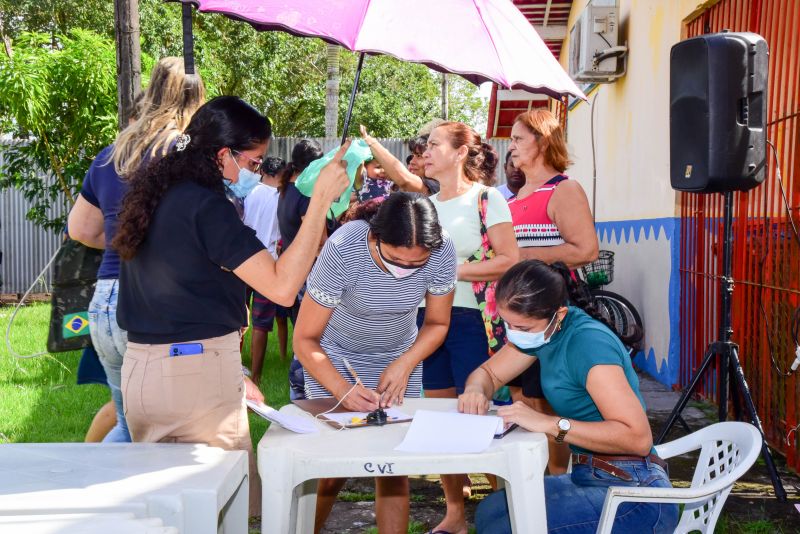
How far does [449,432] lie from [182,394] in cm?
78

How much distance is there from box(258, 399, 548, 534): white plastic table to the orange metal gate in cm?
285

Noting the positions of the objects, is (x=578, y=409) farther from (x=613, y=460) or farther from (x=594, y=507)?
Result: (x=594, y=507)

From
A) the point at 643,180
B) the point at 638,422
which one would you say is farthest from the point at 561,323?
the point at 643,180

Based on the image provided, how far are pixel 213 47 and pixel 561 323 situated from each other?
68.5 feet

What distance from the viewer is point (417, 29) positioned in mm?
2838

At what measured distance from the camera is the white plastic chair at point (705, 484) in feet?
7.73

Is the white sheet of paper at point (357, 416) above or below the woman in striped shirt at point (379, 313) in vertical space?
below

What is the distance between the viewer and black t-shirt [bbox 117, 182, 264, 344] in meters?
2.38

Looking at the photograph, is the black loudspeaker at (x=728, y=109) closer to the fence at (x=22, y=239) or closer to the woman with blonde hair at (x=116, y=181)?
the woman with blonde hair at (x=116, y=181)

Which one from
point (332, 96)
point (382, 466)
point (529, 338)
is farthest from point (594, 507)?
point (332, 96)

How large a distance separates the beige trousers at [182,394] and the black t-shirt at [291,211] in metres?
3.35

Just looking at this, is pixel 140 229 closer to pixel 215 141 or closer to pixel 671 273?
pixel 215 141

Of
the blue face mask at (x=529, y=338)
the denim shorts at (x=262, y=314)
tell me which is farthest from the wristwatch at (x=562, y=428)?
the denim shorts at (x=262, y=314)

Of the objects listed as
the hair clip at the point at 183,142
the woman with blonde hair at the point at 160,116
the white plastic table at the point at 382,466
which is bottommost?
the white plastic table at the point at 382,466
